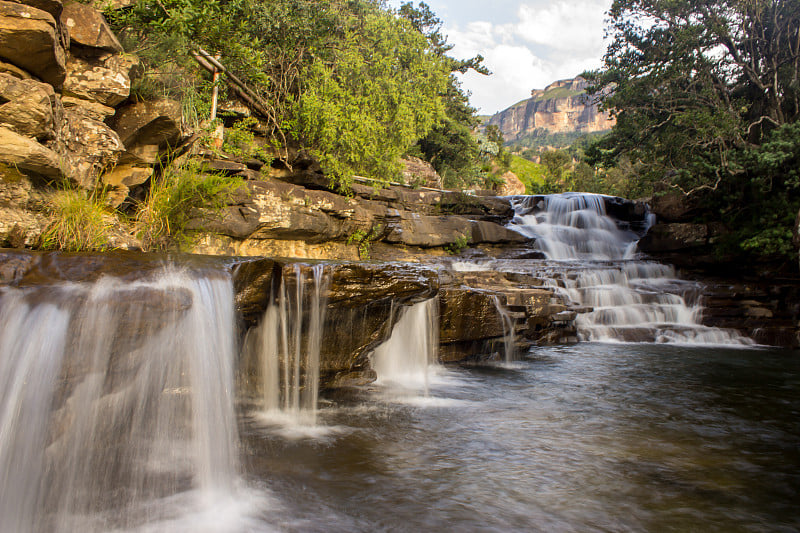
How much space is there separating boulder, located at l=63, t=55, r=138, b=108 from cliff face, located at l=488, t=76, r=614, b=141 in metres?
163

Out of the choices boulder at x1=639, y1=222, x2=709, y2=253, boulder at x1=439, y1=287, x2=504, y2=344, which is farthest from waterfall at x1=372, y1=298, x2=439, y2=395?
boulder at x1=639, y1=222, x2=709, y2=253

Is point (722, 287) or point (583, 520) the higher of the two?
point (722, 287)

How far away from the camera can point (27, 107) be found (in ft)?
15.2

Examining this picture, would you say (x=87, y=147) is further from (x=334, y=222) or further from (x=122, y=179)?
(x=334, y=222)

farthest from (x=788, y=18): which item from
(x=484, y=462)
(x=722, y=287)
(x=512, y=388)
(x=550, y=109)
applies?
(x=550, y=109)

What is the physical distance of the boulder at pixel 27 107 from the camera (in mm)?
4527

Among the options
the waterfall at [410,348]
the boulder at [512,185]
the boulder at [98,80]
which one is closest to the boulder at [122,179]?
the boulder at [98,80]

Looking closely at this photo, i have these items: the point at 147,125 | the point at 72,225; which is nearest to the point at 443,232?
the point at 147,125

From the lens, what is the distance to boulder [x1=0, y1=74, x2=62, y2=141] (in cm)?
453

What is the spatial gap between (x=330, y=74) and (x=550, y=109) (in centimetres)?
17132

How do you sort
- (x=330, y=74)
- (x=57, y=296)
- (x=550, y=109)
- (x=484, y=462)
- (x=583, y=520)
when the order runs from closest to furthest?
(x=583, y=520)
(x=57, y=296)
(x=484, y=462)
(x=330, y=74)
(x=550, y=109)

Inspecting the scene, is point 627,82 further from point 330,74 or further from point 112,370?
point 112,370

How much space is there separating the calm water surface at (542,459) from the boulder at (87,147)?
3.68 meters

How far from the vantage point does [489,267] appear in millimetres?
13531
